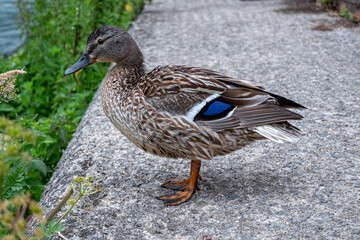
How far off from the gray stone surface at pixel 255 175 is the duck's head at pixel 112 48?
2.67 feet

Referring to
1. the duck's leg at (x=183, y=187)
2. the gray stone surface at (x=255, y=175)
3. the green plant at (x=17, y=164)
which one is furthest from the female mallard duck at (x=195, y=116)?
the green plant at (x=17, y=164)

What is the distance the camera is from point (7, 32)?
7914 millimetres

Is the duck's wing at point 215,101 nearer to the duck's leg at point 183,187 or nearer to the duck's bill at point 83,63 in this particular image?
the duck's leg at point 183,187

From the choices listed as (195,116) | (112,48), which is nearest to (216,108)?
(195,116)

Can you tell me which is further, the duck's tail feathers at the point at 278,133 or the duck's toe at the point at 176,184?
the duck's toe at the point at 176,184

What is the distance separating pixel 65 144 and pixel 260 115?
2114mm

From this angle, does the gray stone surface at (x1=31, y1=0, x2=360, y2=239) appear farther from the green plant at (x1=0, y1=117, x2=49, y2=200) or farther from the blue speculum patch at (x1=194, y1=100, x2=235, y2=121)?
the blue speculum patch at (x1=194, y1=100, x2=235, y2=121)

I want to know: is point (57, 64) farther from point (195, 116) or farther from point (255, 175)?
point (255, 175)

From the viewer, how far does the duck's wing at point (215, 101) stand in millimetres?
3062

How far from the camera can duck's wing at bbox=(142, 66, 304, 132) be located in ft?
10.0

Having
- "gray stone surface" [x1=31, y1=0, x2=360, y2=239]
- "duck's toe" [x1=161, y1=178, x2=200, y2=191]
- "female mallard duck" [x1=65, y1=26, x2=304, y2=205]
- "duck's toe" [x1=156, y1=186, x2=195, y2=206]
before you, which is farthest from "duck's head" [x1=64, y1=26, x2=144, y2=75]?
"duck's toe" [x1=156, y1=186, x2=195, y2=206]

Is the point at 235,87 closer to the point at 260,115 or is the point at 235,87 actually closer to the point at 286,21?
the point at 260,115

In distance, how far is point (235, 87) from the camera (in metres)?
3.20

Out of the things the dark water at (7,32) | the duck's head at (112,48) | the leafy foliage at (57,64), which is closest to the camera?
the duck's head at (112,48)
